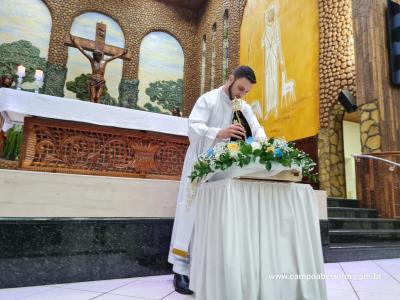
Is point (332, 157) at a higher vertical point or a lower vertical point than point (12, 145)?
higher

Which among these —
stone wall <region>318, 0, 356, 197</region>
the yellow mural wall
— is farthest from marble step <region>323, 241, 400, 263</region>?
stone wall <region>318, 0, 356, 197</region>

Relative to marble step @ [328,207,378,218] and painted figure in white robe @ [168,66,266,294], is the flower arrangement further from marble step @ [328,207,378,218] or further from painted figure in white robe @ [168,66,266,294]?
marble step @ [328,207,378,218]

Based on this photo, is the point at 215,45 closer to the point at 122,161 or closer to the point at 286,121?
the point at 286,121

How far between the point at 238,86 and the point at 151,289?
157 cm

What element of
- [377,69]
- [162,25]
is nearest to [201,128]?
[377,69]

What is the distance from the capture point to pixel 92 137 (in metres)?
2.93

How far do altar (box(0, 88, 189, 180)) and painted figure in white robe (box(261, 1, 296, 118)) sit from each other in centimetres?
460

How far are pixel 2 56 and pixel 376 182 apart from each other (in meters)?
9.49

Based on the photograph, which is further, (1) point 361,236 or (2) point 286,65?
(2) point 286,65

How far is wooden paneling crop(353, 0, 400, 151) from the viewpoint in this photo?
5730 millimetres

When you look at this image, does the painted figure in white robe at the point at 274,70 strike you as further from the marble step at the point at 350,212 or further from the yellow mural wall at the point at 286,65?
the marble step at the point at 350,212

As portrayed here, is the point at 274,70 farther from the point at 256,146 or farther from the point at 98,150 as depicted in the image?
the point at 256,146

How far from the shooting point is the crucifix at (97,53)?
383 centimetres

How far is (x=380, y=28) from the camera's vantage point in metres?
6.04
